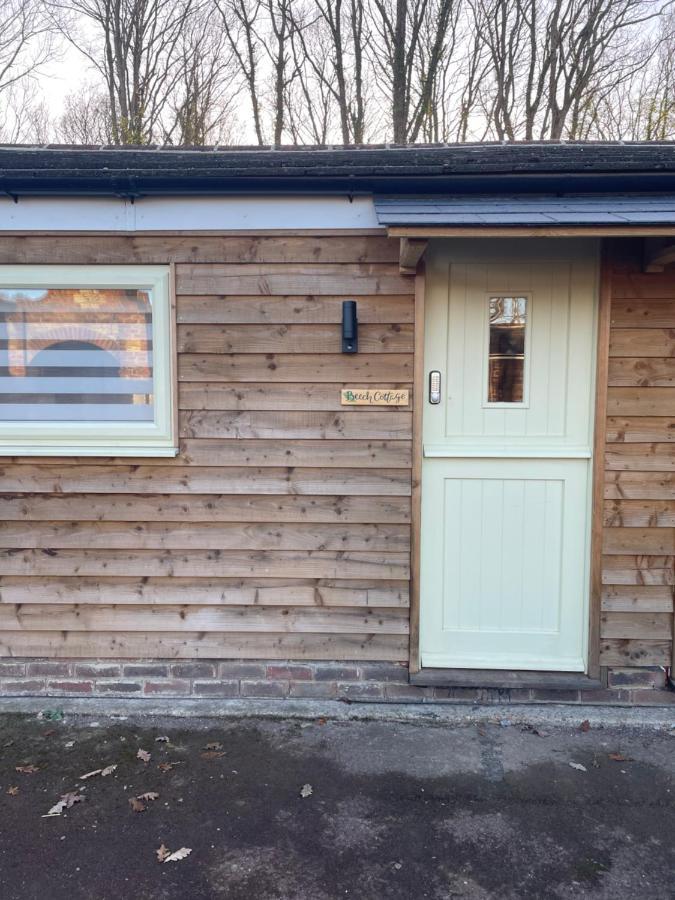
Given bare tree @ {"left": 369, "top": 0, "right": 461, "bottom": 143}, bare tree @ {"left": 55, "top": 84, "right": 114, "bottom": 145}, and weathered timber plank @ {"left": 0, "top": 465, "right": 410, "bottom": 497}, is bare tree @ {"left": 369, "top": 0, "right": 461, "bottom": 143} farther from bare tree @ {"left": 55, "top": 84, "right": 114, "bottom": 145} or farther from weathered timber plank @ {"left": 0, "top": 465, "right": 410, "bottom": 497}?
weathered timber plank @ {"left": 0, "top": 465, "right": 410, "bottom": 497}

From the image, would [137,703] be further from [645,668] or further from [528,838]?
[645,668]

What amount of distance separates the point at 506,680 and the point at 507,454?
1191 mm

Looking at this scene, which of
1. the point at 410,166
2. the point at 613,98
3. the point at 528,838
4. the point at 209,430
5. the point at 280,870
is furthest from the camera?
the point at 613,98

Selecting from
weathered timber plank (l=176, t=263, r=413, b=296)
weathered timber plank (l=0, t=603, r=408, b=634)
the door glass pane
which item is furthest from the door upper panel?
the door glass pane

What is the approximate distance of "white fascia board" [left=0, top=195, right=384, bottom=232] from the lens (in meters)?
3.18

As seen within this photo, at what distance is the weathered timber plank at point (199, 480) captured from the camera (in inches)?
129

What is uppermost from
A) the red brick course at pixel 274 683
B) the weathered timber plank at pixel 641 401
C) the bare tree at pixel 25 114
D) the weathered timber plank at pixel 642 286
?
the bare tree at pixel 25 114

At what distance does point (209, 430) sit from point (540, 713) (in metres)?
2.25

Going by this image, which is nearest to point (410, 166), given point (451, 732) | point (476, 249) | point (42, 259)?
point (476, 249)

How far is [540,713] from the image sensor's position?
3213mm

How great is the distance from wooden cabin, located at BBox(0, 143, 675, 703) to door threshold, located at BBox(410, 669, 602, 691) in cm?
2

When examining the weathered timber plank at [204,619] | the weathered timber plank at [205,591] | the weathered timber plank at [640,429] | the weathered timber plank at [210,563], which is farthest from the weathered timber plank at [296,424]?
the weathered timber plank at [640,429]

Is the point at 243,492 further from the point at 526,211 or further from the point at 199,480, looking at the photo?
the point at 526,211

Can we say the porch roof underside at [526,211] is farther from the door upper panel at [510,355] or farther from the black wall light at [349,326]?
the black wall light at [349,326]
